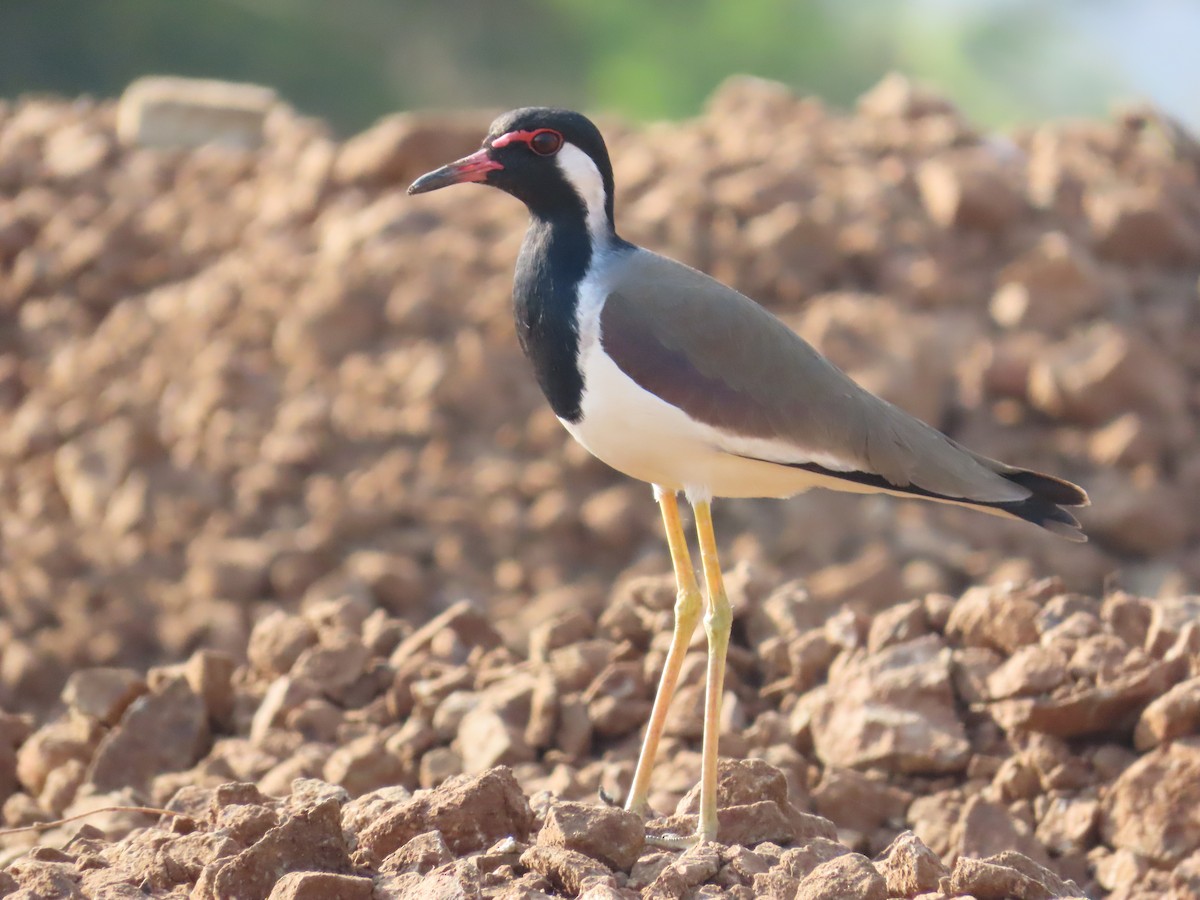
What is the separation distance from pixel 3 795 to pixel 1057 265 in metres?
6.14

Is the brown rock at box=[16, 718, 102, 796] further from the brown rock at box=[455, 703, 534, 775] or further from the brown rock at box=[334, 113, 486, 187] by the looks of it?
the brown rock at box=[334, 113, 486, 187]

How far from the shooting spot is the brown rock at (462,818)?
3.98 meters

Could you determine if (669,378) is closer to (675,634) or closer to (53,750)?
(675,634)

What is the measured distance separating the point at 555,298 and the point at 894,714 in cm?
178

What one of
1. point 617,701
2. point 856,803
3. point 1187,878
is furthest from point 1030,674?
point 617,701

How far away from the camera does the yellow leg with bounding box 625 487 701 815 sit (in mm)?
4566

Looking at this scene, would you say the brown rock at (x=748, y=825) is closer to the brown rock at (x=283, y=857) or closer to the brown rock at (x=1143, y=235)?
the brown rock at (x=283, y=857)

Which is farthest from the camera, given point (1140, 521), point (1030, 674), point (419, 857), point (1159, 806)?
point (1140, 521)

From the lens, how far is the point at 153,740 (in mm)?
5598

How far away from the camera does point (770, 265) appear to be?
945 centimetres

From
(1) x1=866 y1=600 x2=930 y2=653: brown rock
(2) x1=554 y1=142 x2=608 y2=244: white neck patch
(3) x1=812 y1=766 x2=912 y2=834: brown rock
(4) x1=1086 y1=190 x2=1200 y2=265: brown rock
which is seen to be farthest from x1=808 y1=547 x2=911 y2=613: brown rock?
(2) x1=554 y1=142 x2=608 y2=244: white neck patch

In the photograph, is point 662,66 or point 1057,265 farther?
point 662,66

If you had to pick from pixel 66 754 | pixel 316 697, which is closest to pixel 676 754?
pixel 316 697

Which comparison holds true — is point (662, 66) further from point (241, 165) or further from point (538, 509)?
point (538, 509)
